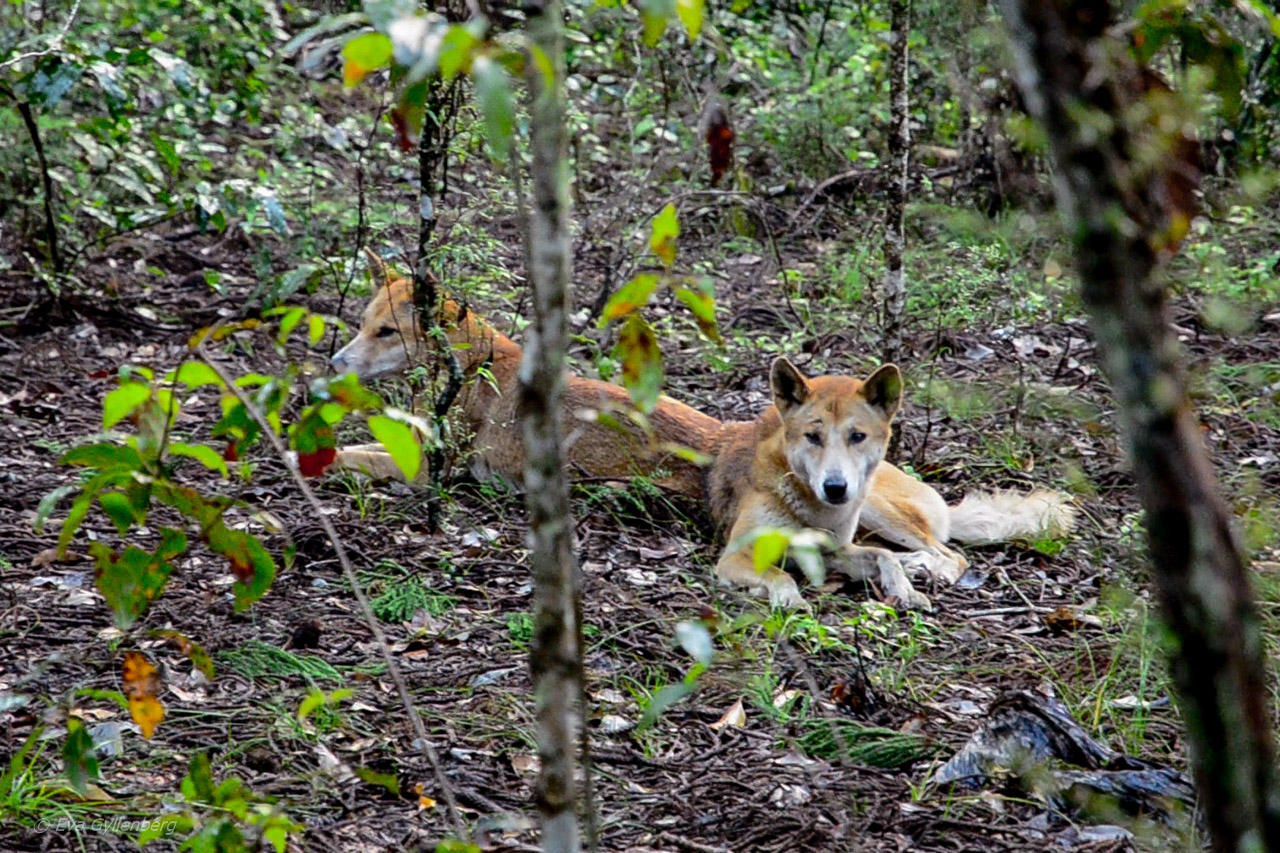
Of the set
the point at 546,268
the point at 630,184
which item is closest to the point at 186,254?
the point at 630,184

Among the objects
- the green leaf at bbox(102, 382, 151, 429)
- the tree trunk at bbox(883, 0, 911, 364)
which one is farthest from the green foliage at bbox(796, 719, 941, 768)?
the tree trunk at bbox(883, 0, 911, 364)

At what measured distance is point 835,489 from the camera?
614cm

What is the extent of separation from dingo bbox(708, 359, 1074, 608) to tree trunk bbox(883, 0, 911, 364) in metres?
0.62

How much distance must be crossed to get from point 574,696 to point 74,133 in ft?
24.5

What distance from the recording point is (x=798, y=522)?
6562 mm

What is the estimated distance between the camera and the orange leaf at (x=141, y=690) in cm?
299

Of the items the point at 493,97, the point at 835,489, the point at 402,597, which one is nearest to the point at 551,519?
the point at 493,97

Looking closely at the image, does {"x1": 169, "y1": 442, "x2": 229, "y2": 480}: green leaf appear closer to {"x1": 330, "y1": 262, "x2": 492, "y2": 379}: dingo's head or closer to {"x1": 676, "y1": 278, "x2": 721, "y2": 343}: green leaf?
{"x1": 676, "y1": 278, "x2": 721, "y2": 343}: green leaf

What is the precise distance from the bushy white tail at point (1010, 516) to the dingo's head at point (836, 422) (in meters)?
0.54

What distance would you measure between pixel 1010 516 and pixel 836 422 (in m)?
1.00

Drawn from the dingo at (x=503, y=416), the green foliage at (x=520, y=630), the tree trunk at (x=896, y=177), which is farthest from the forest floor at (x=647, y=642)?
the tree trunk at (x=896, y=177)

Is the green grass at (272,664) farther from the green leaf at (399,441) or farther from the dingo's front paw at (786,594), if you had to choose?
the green leaf at (399,441)

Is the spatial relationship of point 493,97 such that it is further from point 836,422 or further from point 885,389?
point 885,389

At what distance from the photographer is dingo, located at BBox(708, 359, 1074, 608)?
623cm
